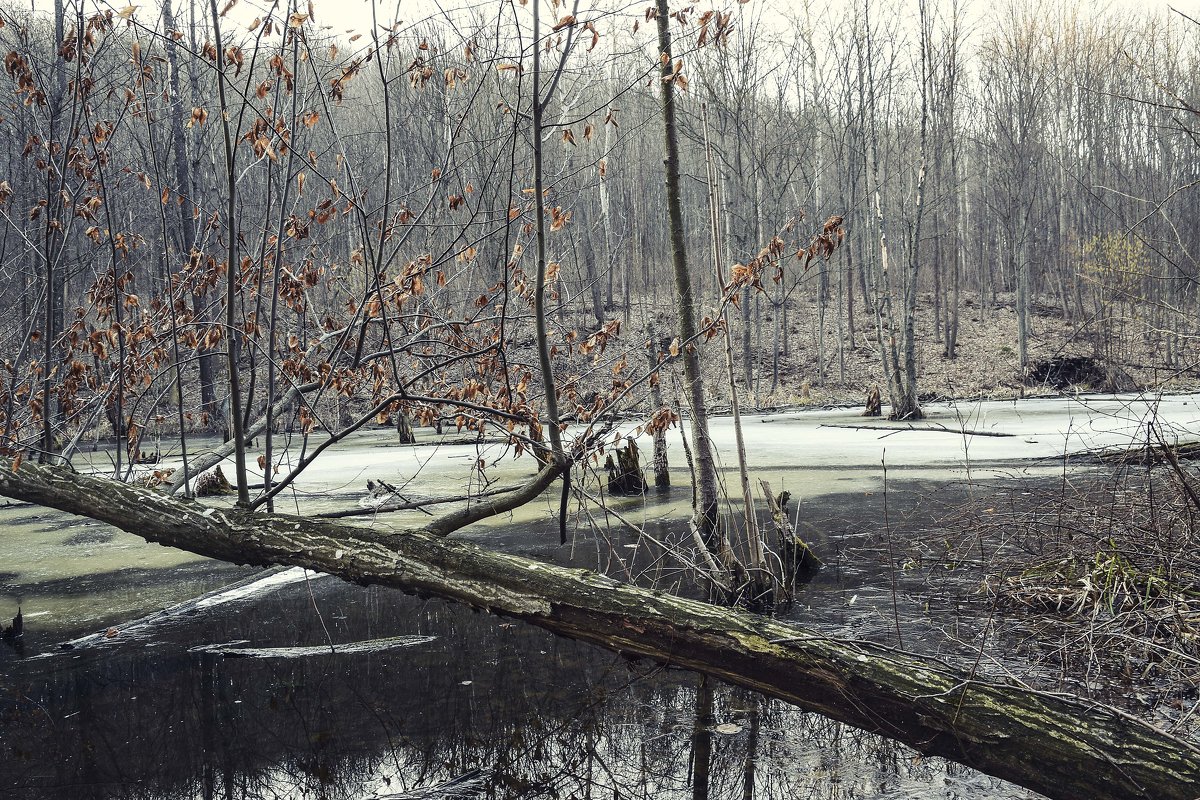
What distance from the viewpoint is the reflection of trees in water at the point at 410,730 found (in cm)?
376

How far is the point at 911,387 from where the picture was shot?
64.1 ft

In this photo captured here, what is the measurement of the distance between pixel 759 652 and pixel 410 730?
1714mm

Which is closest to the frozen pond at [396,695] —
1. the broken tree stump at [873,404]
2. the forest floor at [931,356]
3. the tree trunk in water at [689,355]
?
the tree trunk in water at [689,355]

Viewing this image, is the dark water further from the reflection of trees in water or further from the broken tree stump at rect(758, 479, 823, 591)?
the broken tree stump at rect(758, 479, 823, 591)

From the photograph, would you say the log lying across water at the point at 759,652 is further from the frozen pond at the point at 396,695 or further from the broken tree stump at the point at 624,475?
the broken tree stump at the point at 624,475

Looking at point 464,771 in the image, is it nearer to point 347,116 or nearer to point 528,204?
point 528,204

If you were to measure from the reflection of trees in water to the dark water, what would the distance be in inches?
0.5

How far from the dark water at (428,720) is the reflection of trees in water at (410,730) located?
0.01 metres

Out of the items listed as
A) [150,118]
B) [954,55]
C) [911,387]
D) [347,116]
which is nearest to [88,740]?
[150,118]

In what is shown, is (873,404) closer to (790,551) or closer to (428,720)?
(790,551)

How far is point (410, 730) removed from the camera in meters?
4.32

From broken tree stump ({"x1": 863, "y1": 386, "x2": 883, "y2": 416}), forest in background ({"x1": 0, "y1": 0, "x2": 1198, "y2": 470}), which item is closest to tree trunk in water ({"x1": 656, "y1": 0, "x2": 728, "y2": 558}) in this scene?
forest in background ({"x1": 0, "y1": 0, "x2": 1198, "y2": 470})

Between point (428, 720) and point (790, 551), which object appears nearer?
point (428, 720)

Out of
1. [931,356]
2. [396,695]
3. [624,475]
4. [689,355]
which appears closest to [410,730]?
[396,695]
